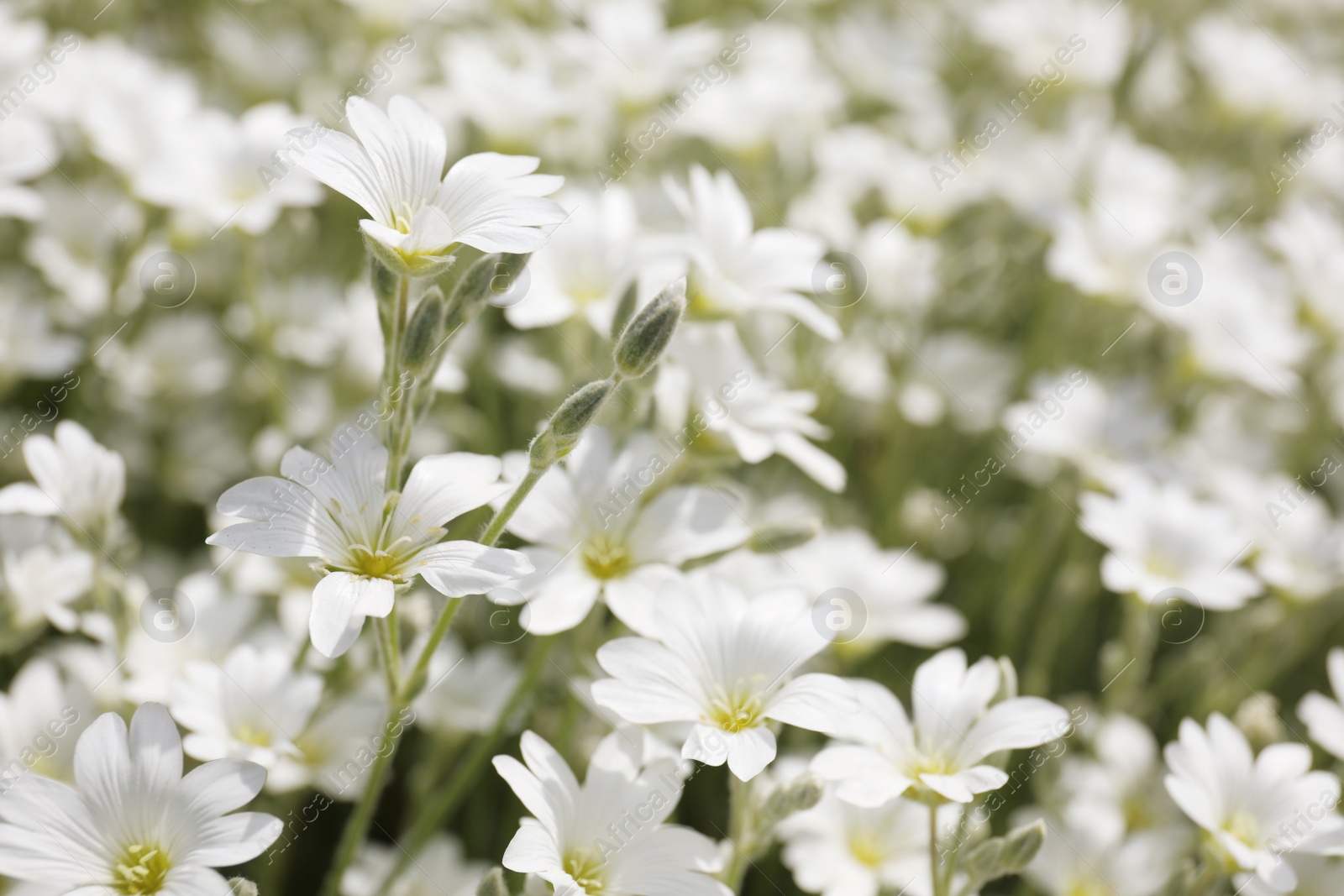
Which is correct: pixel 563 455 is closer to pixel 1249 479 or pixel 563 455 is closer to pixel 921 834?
pixel 921 834

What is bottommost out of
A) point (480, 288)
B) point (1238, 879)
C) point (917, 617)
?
point (1238, 879)

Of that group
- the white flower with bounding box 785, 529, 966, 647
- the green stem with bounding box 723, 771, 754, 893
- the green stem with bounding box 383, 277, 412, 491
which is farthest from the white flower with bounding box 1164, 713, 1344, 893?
the green stem with bounding box 383, 277, 412, 491

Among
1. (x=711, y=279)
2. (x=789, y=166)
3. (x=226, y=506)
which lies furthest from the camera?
(x=789, y=166)

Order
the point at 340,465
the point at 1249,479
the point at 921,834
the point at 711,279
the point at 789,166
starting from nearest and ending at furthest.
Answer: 1. the point at 340,465
2. the point at 921,834
3. the point at 711,279
4. the point at 1249,479
5. the point at 789,166

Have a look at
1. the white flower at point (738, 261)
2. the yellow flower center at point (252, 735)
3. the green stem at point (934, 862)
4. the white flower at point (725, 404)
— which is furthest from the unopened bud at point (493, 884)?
the white flower at point (738, 261)

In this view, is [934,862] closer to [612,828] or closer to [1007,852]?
[1007,852]

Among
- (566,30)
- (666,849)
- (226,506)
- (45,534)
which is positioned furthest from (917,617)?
(566,30)

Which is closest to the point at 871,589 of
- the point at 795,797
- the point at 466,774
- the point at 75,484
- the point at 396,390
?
the point at 795,797
